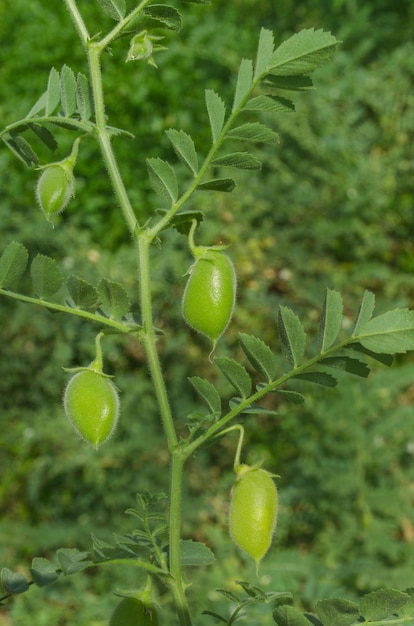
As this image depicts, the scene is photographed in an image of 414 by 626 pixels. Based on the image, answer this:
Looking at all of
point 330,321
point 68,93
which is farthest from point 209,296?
point 68,93

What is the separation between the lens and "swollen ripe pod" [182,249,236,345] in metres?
0.69

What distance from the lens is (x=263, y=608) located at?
151 cm

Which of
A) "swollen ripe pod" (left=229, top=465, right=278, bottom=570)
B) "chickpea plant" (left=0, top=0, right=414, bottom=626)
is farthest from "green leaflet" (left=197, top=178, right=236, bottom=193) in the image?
"swollen ripe pod" (left=229, top=465, right=278, bottom=570)

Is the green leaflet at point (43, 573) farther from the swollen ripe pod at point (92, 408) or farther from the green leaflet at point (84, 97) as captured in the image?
the green leaflet at point (84, 97)

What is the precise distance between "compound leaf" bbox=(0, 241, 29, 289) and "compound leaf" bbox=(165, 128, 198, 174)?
0.50 ft

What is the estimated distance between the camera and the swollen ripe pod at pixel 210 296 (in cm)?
69

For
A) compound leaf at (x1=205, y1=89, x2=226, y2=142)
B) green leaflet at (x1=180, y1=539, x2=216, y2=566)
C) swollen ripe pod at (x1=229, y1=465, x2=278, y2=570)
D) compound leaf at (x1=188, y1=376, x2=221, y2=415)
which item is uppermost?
compound leaf at (x1=205, y1=89, x2=226, y2=142)

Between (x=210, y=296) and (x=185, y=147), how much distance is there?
14cm

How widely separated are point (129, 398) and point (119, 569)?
43cm

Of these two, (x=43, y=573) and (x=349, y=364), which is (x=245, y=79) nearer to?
(x=349, y=364)

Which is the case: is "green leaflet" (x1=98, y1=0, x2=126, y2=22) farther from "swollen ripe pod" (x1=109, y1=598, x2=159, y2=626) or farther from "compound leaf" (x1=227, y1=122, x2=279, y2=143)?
"swollen ripe pod" (x1=109, y1=598, x2=159, y2=626)

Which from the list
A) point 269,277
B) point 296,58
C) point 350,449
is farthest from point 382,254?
point 296,58

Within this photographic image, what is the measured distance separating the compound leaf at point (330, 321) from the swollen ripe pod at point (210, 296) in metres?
0.08

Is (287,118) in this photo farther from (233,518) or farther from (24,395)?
(233,518)
